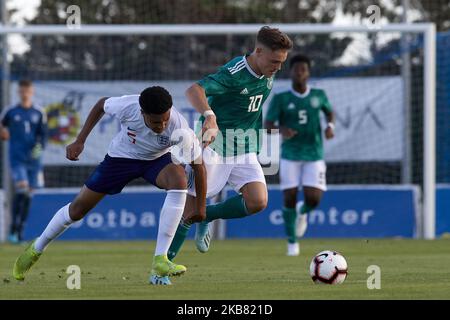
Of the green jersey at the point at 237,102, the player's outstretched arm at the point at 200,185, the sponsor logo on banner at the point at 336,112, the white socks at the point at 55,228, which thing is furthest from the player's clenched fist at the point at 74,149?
the sponsor logo on banner at the point at 336,112

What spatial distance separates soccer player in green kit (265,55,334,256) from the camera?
50.5 feet

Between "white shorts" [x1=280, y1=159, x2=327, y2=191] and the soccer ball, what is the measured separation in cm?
583

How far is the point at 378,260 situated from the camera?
13094 mm

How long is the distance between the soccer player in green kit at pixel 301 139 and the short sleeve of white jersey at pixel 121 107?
5.64 metres

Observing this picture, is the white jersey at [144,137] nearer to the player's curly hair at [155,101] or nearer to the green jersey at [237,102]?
the player's curly hair at [155,101]

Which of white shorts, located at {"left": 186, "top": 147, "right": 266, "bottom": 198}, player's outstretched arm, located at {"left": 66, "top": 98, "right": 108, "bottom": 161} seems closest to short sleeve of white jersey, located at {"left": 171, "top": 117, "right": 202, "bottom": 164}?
player's outstretched arm, located at {"left": 66, "top": 98, "right": 108, "bottom": 161}

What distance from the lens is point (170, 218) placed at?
9.46 metres

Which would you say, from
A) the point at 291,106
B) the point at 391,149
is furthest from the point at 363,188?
the point at 291,106

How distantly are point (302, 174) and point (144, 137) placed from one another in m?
6.15

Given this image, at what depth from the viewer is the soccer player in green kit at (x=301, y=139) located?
15391 mm

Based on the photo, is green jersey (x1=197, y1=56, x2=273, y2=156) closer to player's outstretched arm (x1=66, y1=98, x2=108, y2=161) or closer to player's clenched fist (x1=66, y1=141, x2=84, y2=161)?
player's outstretched arm (x1=66, y1=98, x2=108, y2=161)

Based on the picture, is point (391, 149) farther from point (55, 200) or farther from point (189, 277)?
point (189, 277)
